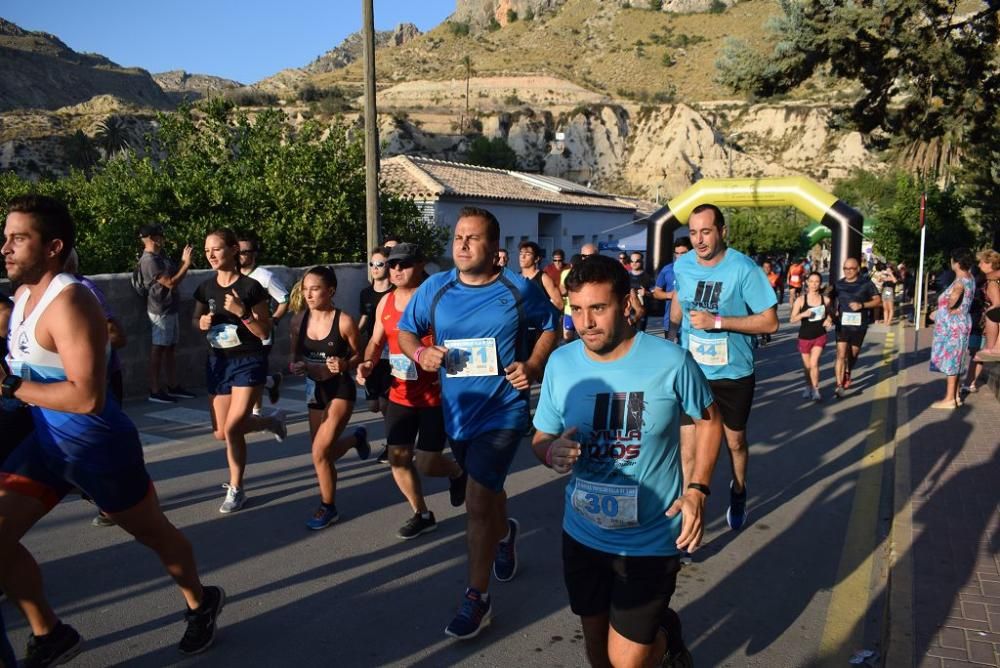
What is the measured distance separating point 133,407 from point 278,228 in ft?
20.1

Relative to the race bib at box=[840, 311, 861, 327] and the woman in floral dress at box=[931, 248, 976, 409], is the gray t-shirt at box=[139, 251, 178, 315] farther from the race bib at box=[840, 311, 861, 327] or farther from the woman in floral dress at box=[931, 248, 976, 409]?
the woman in floral dress at box=[931, 248, 976, 409]

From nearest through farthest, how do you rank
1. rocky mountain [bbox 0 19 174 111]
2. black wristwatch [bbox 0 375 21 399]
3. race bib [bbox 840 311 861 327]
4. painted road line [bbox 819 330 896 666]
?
black wristwatch [bbox 0 375 21 399] → painted road line [bbox 819 330 896 666] → race bib [bbox 840 311 861 327] → rocky mountain [bbox 0 19 174 111]

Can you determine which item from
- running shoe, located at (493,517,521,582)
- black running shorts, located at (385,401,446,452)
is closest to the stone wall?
black running shorts, located at (385,401,446,452)

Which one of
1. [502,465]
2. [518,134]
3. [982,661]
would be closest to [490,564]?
[502,465]

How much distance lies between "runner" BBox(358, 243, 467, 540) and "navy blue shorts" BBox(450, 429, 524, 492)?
781 mm

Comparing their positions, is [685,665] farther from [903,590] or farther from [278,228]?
[278,228]

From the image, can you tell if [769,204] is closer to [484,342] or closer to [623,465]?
[484,342]

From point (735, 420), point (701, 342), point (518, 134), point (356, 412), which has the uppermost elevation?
point (518, 134)

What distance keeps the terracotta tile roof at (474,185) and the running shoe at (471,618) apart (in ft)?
84.9

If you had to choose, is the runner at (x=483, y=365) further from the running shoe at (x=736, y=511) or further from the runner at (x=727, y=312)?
the running shoe at (x=736, y=511)

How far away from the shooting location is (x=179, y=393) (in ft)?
33.1

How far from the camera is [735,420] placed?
17.5 ft

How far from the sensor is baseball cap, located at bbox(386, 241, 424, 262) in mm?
5199

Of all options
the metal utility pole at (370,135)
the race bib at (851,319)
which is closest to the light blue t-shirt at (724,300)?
the race bib at (851,319)
